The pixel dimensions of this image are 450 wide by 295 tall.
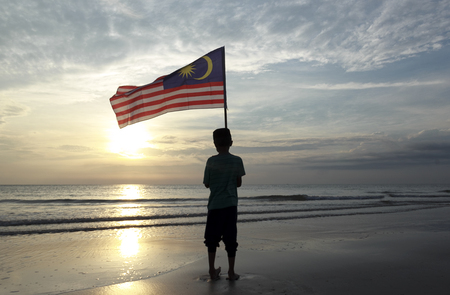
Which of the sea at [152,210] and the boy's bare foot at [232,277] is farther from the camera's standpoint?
the sea at [152,210]

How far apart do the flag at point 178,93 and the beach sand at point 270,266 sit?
9.91 ft

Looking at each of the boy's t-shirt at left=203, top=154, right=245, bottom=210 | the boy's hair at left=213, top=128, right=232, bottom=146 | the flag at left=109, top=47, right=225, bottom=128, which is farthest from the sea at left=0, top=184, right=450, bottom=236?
the boy's hair at left=213, top=128, right=232, bottom=146

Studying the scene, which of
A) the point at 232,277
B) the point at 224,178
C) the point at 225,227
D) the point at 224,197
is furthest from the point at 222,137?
the point at 232,277

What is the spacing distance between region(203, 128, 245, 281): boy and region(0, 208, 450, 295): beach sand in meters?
0.53

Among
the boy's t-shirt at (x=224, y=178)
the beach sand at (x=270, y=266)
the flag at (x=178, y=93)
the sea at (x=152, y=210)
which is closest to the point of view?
the beach sand at (x=270, y=266)

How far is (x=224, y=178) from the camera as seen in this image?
394cm

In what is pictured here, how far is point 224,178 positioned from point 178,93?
→ 10.1 feet

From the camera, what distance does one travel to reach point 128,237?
8.32 m

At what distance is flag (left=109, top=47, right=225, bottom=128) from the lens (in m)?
6.00

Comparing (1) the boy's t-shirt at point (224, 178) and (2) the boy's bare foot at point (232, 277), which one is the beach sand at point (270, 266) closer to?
(2) the boy's bare foot at point (232, 277)

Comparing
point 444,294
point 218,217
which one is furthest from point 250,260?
point 444,294

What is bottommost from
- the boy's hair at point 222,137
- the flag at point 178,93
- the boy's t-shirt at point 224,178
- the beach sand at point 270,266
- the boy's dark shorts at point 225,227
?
the beach sand at point 270,266

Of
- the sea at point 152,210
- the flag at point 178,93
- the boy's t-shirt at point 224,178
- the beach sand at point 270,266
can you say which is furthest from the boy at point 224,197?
the sea at point 152,210

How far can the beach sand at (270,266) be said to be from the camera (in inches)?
148
